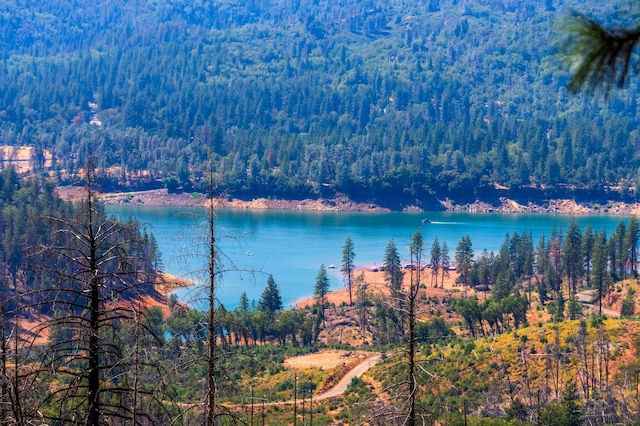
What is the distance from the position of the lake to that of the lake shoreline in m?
2.99

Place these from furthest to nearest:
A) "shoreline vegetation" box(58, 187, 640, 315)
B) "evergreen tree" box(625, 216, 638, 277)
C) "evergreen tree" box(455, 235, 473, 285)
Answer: "shoreline vegetation" box(58, 187, 640, 315) < "evergreen tree" box(455, 235, 473, 285) < "evergreen tree" box(625, 216, 638, 277)

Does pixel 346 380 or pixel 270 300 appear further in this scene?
pixel 270 300

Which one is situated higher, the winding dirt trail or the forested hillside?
the forested hillside

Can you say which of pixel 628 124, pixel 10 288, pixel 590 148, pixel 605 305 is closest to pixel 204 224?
pixel 605 305

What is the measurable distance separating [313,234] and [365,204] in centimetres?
2836

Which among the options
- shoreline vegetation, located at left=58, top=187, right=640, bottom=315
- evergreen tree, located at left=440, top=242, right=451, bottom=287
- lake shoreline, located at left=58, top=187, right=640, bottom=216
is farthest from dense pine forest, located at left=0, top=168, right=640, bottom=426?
lake shoreline, located at left=58, top=187, right=640, bottom=216

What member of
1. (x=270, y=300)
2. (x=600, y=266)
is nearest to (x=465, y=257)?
(x=600, y=266)

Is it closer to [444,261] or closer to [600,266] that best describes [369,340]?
[600,266]

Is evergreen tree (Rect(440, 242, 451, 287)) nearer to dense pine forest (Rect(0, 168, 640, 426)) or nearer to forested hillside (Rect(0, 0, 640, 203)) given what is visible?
dense pine forest (Rect(0, 168, 640, 426))

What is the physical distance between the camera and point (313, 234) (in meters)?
91.6

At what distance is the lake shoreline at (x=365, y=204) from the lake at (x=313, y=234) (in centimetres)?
299

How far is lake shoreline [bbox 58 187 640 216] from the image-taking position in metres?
116

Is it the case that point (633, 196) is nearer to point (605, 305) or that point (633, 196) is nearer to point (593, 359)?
point (605, 305)

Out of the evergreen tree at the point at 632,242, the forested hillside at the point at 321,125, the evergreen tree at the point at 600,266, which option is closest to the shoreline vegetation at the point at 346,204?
the forested hillside at the point at 321,125
